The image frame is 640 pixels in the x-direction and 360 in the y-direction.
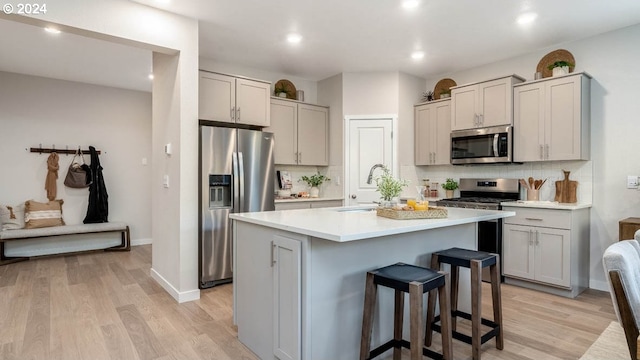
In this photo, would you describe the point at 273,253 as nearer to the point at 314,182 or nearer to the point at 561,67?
the point at 314,182

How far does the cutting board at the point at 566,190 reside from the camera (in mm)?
3766

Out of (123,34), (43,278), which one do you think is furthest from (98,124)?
(123,34)

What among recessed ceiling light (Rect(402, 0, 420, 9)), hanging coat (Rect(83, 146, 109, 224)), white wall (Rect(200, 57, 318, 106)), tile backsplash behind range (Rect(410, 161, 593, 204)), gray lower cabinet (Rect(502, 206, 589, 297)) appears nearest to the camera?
recessed ceiling light (Rect(402, 0, 420, 9))

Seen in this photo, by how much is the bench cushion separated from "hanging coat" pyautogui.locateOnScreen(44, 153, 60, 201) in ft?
1.76

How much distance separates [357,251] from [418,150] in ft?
10.8

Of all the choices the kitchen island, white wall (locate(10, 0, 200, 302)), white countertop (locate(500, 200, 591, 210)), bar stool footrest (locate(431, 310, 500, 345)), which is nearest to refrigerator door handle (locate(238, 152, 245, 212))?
white wall (locate(10, 0, 200, 302))

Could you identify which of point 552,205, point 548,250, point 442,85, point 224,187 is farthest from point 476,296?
point 442,85

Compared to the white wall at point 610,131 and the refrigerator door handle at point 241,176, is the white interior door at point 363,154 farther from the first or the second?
the white wall at point 610,131

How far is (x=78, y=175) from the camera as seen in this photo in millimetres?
5305

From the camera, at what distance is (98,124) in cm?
556

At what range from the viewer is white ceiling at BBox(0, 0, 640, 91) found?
311 centimetres

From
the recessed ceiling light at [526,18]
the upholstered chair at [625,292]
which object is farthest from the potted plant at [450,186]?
the upholstered chair at [625,292]

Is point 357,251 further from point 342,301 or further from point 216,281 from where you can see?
point 216,281

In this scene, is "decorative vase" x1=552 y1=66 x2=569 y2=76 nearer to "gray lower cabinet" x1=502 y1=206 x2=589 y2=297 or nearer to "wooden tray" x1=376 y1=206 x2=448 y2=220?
"gray lower cabinet" x1=502 y1=206 x2=589 y2=297
